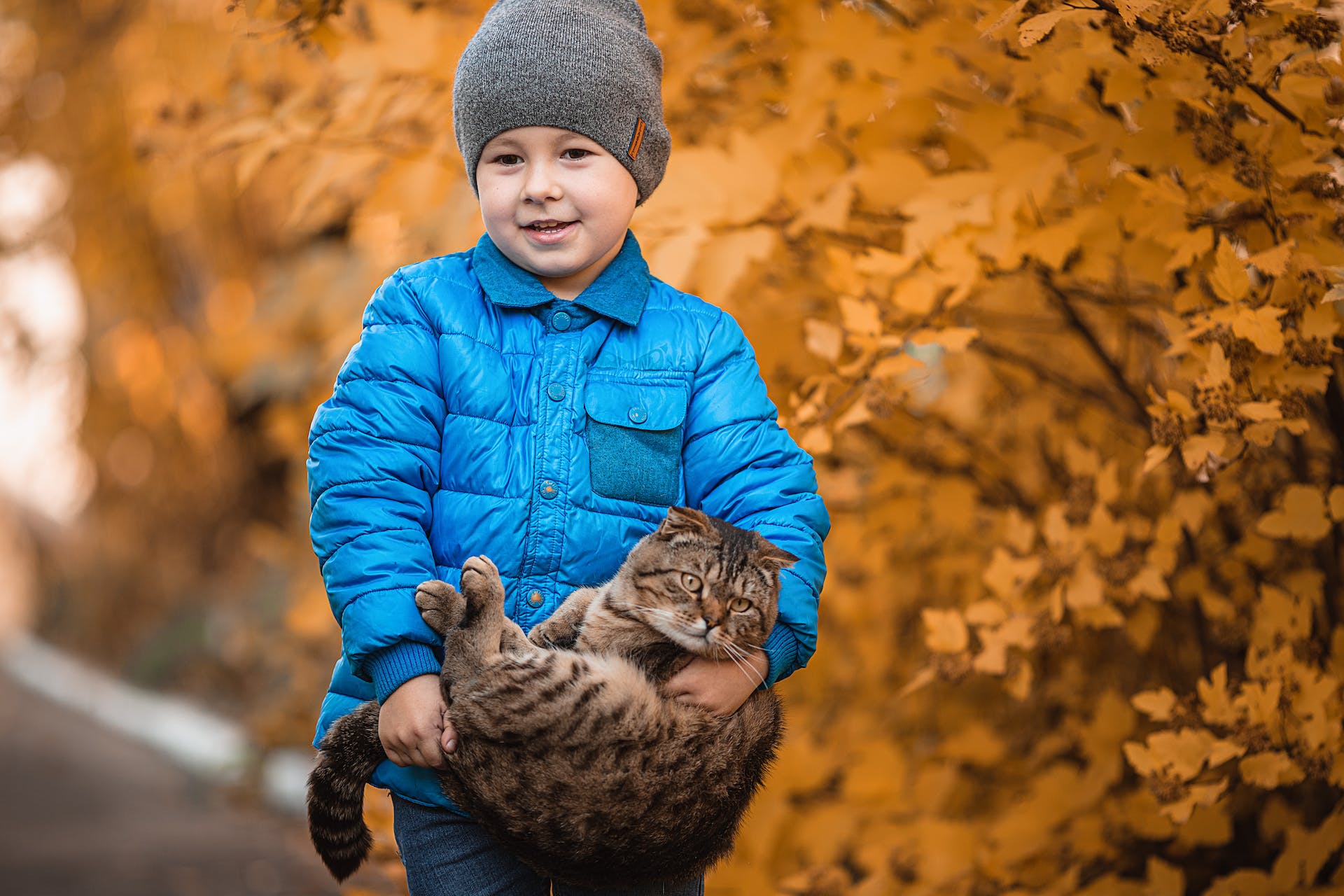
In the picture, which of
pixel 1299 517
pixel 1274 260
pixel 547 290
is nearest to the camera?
pixel 547 290

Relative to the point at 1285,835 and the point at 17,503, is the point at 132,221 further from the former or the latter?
the point at 1285,835

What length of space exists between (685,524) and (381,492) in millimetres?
449

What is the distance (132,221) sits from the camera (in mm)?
6527

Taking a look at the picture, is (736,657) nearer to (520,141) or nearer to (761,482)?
(761,482)

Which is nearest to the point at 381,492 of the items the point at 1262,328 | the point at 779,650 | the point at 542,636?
the point at 542,636

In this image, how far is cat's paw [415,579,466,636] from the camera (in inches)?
62.1

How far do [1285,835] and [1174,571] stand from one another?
0.69 metres

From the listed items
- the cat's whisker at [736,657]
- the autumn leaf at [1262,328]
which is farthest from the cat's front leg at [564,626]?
the autumn leaf at [1262,328]

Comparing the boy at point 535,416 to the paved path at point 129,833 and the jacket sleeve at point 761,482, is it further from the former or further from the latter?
the paved path at point 129,833

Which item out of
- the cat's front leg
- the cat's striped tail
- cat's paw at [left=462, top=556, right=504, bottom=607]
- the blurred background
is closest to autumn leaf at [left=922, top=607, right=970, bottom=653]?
the blurred background

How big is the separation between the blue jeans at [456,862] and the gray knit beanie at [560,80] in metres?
1.05

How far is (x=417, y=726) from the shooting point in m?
1.56

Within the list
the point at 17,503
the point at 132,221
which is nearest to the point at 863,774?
the point at 132,221

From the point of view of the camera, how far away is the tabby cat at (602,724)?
1.56 metres
